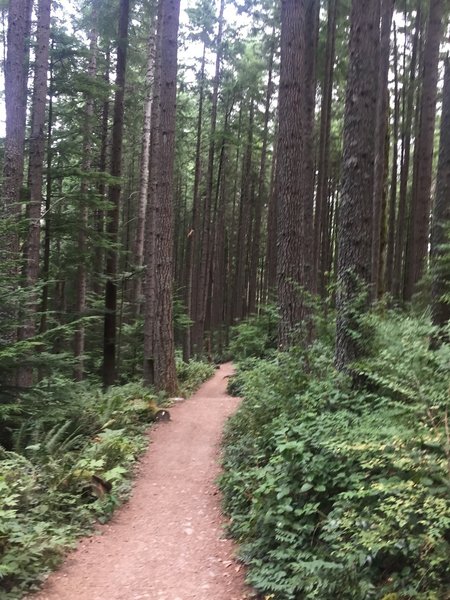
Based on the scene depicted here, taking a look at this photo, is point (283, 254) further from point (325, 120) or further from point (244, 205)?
point (244, 205)

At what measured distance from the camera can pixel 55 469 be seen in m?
6.02

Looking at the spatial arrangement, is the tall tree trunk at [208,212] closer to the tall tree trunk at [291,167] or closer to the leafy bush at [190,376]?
the leafy bush at [190,376]

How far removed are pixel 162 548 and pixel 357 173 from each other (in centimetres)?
495

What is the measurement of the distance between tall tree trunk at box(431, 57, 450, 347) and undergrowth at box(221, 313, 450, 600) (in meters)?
0.68

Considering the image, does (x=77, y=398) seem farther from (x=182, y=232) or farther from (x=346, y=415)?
(x=182, y=232)

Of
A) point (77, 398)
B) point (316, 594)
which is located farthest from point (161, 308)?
point (316, 594)

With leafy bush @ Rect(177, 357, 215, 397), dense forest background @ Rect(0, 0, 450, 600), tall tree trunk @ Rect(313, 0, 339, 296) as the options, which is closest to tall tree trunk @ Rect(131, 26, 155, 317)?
dense forest background @ Rect(0, 0, 450, 600)

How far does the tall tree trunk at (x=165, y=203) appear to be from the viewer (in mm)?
11930

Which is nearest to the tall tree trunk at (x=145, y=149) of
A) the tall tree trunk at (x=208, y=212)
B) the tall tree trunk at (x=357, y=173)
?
the tall tree trunk at (x=208, y=212)

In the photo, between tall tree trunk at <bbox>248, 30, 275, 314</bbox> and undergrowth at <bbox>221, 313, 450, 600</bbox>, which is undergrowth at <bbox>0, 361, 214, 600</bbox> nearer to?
undergrowth at <bbox>221, 313, 450, 600</bbox>

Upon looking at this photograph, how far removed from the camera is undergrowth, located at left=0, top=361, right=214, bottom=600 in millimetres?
4410

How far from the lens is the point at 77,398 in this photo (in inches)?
337

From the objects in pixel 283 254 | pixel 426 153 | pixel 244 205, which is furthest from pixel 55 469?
pixel 244 205

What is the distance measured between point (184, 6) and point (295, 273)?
1844 centimetres
